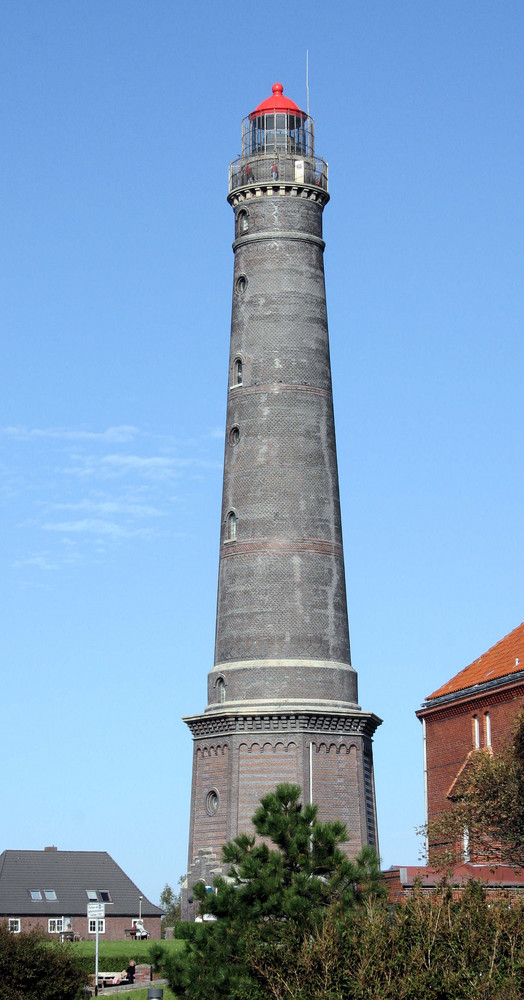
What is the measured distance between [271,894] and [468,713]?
78.0 feet

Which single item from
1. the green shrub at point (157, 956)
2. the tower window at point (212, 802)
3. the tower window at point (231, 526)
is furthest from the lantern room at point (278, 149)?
the green shrub at point (157, 956)

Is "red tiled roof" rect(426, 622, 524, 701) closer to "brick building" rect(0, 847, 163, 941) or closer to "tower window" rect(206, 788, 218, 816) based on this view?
"tower window" rect(206, 788, 218, 816)

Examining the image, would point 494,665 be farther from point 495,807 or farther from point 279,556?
point 495,807

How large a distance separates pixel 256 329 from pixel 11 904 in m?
39.9

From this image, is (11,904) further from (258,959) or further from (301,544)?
(258,959)

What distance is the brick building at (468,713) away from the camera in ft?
172

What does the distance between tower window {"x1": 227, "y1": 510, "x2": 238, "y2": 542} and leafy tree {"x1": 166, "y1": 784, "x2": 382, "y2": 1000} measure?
2183cm

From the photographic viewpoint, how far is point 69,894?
283 ft

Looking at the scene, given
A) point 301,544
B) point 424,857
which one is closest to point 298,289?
point 301,544

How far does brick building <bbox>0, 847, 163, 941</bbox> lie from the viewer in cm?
8388

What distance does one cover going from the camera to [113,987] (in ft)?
149

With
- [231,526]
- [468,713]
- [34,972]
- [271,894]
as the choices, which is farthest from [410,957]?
[231,526]

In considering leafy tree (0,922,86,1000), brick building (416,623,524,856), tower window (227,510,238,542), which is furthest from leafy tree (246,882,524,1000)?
tower window (227,510,238,542)

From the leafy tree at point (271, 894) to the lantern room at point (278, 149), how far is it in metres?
30.3
